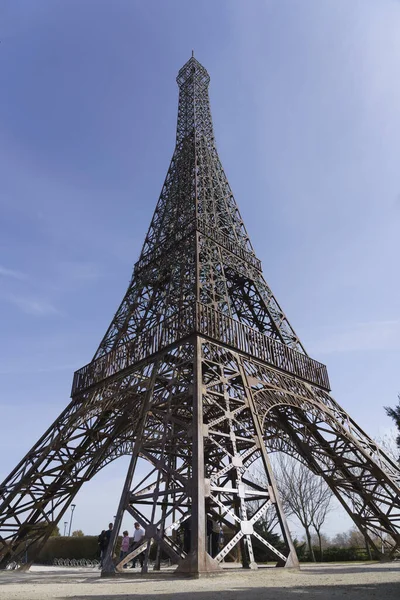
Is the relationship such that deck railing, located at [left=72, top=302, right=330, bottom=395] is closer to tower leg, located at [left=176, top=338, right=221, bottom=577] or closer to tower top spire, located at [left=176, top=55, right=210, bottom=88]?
tower leg, located at [left=176, top=338, right=221, bottom=577]

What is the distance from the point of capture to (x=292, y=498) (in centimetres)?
2770

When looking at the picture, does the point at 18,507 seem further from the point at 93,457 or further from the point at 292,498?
the point at 292,498

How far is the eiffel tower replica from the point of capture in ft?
30.2

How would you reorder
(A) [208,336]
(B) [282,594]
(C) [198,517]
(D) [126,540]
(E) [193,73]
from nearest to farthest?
(B) [282,594] < (C) [198,517] < (A) [208,336] < (D) [126,540] < (E) [193,73]

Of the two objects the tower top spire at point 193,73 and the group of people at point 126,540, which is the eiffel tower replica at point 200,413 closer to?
the group of people at point 126,540

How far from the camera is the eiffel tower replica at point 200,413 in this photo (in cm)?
922

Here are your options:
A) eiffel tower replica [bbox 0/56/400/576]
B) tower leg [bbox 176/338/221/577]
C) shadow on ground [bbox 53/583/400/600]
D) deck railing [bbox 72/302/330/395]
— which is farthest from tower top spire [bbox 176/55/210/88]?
shadow on ground [bbox 53/583/400/600]

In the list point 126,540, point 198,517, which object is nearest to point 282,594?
point 198,517

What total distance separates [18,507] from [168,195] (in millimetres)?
15644

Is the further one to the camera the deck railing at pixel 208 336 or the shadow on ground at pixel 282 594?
the deck railing at pixel 208 336

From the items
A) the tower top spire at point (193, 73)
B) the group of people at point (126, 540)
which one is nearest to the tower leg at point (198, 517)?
the group of people at point (126, 540)

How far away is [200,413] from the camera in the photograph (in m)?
9.30

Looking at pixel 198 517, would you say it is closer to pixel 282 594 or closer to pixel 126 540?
pixel 282 594

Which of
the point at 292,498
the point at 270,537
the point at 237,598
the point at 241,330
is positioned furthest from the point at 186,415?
the point at 292,498
